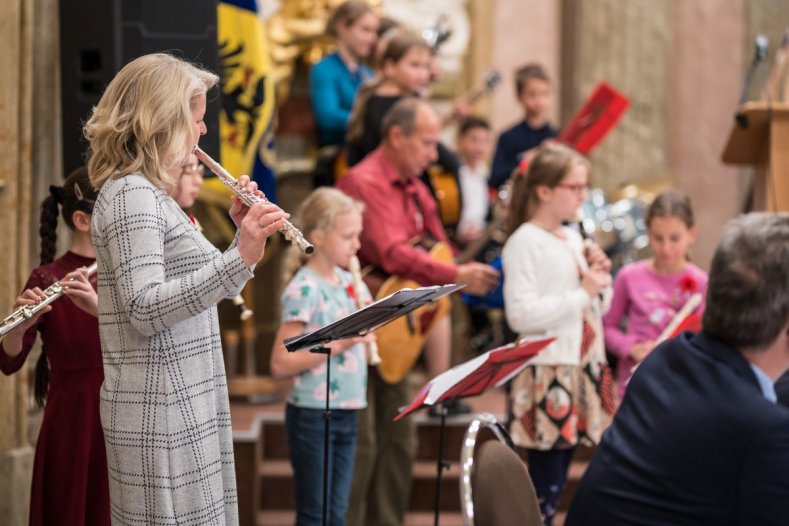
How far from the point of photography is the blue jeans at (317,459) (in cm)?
408

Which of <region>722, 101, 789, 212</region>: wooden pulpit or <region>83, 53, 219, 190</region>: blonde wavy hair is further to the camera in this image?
<region>722, 101, 789, 212</region>: wooden pulpit

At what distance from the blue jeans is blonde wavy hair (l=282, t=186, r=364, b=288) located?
488 millimetres

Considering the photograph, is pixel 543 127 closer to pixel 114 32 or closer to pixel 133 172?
pixel 114 32

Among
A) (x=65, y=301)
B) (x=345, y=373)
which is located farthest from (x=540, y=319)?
(x=65, y=301)

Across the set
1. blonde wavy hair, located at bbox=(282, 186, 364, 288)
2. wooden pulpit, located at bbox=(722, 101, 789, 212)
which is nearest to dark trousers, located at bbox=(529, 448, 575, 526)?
blonde wavy hair, located at bbox=(282, 186, 364, 288)

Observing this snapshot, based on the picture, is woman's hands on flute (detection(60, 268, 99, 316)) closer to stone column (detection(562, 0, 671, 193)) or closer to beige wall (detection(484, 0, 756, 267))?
beige wall (detection(484, 0, 756, 267))

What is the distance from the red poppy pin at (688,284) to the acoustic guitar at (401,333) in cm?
96

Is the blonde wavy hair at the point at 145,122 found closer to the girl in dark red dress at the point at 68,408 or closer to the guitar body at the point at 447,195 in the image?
the girl in dark red dress at the point at 68,408

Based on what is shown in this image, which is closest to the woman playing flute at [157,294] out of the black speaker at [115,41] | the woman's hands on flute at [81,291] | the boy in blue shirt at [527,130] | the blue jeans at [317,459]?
the woman's hands on flute at [81,291]

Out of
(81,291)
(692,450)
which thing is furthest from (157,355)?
(692,450)

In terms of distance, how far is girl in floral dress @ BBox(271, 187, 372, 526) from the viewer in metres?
4.02

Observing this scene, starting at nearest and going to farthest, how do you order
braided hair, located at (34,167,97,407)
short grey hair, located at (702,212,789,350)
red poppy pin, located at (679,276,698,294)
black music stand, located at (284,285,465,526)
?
1. short grey hair, located at (702,212,789,350)
2. black music stand, located at (284,285,465,526)
3. braided hair, located at (34,167,97,407)
4. red poppy pin, located at (679,276,698,294)

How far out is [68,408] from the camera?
3.33 m

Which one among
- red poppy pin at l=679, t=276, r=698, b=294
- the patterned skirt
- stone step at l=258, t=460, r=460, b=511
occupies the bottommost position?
stone step at l=258, t=460, r=460, b=511
